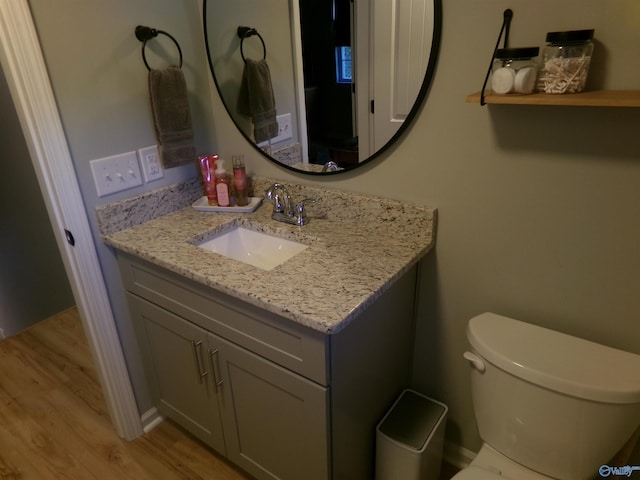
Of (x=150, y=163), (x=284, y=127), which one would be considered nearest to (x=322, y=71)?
(x=284, y=127)

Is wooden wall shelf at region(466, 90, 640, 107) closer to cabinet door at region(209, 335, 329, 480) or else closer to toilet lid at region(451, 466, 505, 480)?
cabinet door at region(209, 335, 329, 480)

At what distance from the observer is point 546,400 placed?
3.47 ft

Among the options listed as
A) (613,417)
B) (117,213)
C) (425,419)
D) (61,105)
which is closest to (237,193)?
(117,213)

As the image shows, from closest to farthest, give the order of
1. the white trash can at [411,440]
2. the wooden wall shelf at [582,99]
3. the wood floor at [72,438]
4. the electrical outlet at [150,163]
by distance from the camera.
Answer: the wooden wall shelf at [582,99] → the white trash can at [411,440] → the electrical outlet at [150,163] → the wood floor at [72,438]

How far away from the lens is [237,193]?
66.5 inches

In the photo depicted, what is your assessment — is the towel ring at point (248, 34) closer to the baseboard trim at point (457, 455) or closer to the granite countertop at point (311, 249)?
the granite countertop at point (311, 249)

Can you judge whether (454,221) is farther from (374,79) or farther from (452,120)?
(374,79)

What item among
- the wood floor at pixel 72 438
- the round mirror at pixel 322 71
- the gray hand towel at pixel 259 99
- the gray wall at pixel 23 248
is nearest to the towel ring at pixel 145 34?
the round mirror at pixel 322 71

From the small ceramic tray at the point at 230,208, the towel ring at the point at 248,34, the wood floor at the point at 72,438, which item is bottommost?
the wood floor at the point at 72,438

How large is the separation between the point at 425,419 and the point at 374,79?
3.68 ft

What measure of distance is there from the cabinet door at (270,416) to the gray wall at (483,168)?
542 mm

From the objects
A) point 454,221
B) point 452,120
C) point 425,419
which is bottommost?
point 425,419

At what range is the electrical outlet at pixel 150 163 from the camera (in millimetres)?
1560

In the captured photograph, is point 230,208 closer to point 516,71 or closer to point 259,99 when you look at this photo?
point 259,99
